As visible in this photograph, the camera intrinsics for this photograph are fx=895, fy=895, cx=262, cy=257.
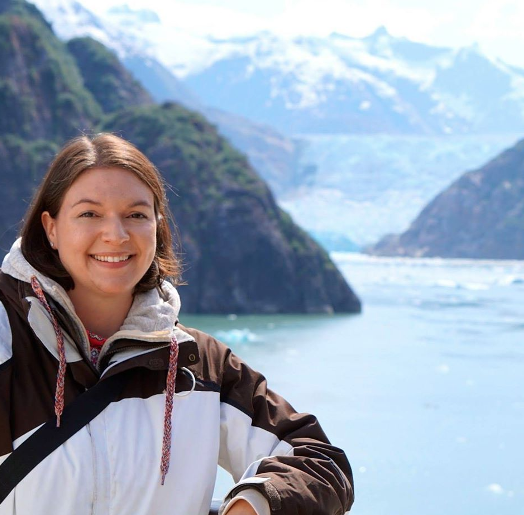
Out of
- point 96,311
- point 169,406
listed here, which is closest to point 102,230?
point 96,311

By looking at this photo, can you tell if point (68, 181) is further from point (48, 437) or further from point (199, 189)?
point (199, 189)

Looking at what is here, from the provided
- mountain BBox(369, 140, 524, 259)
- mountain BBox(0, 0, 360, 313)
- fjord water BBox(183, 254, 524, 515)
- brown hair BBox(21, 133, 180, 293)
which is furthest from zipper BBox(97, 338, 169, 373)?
mountain BBox(369, 140, 524, 259)

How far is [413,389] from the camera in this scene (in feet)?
37.2

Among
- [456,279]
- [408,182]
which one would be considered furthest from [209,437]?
[408,182]

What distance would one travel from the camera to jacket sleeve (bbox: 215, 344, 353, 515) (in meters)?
1.06

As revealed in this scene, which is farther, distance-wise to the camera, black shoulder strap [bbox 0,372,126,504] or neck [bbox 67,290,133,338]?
neck [bbox 67,290,133,338]

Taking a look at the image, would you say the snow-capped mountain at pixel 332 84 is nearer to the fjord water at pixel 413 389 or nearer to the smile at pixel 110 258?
the fjord water at pixel 413 389

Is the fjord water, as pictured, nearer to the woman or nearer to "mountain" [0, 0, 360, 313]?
"mountain" [0, 0, 360, 313]

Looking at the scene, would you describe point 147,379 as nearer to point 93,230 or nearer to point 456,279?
point 93,230

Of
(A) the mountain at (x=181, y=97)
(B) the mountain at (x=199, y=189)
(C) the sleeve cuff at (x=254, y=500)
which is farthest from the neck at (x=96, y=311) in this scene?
(A) the mountain at (x=181, y=97)

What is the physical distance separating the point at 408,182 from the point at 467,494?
47.3 m

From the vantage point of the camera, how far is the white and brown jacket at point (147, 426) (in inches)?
40.2

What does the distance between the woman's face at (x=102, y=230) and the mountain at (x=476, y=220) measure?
1771 inches

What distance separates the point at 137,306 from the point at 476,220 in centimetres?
4694
